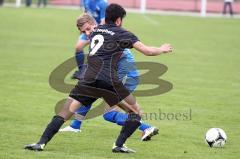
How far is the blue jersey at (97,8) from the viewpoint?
1778 cm

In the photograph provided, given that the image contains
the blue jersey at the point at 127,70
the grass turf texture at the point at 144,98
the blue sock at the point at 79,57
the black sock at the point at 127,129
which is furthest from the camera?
the blue sock at the point at 79,57

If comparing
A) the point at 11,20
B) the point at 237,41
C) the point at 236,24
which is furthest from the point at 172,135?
the point at 236,24

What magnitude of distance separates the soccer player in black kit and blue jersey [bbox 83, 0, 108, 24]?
808 centimetres

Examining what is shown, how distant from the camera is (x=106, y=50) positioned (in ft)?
31.4

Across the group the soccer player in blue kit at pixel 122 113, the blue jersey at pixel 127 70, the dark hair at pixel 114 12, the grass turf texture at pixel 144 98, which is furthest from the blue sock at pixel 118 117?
the dark hair at pixel 114 12

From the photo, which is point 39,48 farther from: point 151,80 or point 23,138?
point 23,138

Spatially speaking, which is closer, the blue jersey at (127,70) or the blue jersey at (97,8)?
the blue jersey at (127,70)

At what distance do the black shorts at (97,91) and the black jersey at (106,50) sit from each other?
77mm

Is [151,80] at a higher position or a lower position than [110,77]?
lower

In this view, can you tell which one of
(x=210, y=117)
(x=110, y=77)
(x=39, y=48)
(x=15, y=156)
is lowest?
(x=39, y=48)

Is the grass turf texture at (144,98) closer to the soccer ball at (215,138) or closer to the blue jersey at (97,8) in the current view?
the soccer ball at (215,138)

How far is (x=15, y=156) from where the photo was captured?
30.3ft

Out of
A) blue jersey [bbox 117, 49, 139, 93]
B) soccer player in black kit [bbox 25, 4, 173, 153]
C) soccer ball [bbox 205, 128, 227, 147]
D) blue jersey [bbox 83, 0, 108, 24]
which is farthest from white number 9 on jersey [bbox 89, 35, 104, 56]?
blue jersey [bbox 83, 0, 108, 24]

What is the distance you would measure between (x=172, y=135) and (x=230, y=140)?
36.6 inches
